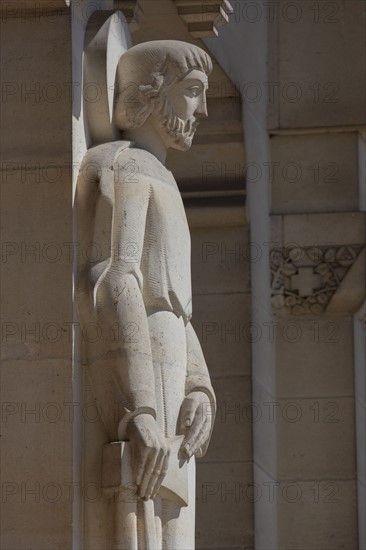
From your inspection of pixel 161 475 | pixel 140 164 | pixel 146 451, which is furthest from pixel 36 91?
pixel 161 475

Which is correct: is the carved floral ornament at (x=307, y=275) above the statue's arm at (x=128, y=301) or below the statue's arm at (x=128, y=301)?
above

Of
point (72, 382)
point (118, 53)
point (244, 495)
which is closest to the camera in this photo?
point (72, 382)

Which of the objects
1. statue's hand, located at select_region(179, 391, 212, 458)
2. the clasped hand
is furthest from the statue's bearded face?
the clasped hand

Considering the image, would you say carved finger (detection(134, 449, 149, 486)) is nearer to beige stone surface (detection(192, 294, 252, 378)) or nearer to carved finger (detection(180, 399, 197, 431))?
carved finger (detection(180, 399, 197, 431))

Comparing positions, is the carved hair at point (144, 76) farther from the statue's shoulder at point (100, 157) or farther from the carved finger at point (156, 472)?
the carved finger at point (156, 472)

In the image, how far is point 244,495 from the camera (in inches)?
496

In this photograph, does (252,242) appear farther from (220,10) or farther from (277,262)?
(220,10)

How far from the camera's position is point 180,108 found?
915 centimetres

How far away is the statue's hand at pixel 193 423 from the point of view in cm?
873

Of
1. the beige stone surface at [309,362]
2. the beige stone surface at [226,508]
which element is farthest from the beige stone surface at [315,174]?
the beige stone surface at [226,508]

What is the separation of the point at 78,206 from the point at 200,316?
4.33 metres

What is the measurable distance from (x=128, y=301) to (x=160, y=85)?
1107 millimetres

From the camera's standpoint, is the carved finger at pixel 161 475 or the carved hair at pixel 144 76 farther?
the carved hair at pixel 144 76

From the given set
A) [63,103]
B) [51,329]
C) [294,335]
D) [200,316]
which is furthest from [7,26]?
[294,335]
